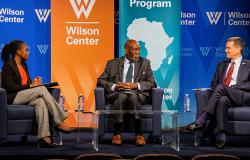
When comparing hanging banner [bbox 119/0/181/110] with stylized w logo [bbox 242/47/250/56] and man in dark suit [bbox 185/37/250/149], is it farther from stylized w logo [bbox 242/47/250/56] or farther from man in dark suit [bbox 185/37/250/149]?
stylized w logo [bbox 242/47/250/56]

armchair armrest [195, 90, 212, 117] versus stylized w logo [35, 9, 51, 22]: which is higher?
stylized w logo [35, 9, 51, 22]

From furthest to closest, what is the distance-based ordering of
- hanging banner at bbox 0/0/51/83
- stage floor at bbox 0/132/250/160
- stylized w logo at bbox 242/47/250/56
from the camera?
stylized w logo at bbox 242/47/250/56 → hanging banner at bbox 0/0/51/83 → stage floor at bbox 0/132/250/160

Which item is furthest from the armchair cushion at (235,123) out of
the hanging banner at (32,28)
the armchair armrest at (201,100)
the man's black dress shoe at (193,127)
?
the hanging banner at (32,28)

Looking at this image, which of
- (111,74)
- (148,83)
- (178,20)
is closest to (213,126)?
(148,83)

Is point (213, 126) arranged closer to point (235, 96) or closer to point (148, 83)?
point (235, 96)

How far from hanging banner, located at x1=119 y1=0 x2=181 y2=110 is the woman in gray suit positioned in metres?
1.78

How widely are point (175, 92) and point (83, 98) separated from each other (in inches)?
63.1

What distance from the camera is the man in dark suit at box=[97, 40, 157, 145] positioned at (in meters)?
3.64

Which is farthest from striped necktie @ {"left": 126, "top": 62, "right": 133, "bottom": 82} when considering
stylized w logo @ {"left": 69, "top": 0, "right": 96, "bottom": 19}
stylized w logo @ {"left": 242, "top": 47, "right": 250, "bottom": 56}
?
stylized w logo @ {"left": 242, "top": 47, "right": 250, "bottom": 56}

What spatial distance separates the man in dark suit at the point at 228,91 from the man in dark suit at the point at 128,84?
0.71 m

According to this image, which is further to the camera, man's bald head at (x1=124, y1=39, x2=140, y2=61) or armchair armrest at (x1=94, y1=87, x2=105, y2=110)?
man's bald head at (x1=124, y1=39, x2=140, y2=61)

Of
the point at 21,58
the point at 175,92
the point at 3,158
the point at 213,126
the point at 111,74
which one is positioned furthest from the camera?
the point at 175,92

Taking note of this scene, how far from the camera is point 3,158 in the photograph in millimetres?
2943

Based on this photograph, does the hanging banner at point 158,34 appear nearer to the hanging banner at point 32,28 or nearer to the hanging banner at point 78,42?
the hanging banner at point 78,42
